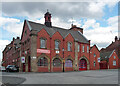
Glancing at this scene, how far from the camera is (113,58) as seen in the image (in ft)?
177

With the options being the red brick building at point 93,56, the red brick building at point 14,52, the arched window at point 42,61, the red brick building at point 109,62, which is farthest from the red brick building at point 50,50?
the red brick building at point 109,62

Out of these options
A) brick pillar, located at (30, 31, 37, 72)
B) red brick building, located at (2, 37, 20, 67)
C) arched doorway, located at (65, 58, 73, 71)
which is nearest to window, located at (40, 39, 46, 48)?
brick pillar, located at (30, 31, 37, 72)

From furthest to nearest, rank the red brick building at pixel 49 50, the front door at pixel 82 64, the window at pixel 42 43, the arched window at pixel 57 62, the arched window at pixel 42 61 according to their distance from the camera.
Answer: the front door at pixel 82 64 < the arched window at pixel 57 62 < the window at pixel 42 43 < the arched window at pixel 42 61 < the red brick building at pixel 49 50

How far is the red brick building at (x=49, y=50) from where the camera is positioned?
31.0 meters

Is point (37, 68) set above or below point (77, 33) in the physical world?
below

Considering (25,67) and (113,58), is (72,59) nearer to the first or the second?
(25,67)

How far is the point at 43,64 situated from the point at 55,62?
3437 mm

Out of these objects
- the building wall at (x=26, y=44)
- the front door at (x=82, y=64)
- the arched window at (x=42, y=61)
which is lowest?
the front door at (x=82, y=64)

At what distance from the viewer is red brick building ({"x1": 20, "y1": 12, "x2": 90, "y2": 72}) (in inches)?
1219

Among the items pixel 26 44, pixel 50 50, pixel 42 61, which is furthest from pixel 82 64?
pixel 26 44

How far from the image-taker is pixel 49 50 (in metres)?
32.9

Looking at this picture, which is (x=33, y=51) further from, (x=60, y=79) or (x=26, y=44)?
(x=60, y=79)

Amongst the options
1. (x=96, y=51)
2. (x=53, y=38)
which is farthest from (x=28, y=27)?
(x=96, y=51)

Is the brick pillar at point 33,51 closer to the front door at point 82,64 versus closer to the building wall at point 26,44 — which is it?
the building wall at point 26,44
